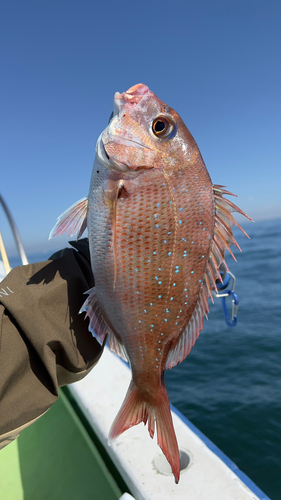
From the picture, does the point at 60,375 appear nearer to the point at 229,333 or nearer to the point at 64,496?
the point at 64,496

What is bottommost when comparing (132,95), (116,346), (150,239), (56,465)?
(56,465)

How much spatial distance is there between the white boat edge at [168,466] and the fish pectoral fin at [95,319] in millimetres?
1244

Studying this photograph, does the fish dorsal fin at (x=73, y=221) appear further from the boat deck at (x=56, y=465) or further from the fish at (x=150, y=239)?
the boat deck at (x=56, y=465)

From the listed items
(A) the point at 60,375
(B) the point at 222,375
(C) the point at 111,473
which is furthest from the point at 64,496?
(B) the point at 222,375

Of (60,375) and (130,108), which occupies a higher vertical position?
(130,108)

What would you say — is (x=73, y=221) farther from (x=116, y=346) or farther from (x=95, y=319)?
(x=116, y=346)

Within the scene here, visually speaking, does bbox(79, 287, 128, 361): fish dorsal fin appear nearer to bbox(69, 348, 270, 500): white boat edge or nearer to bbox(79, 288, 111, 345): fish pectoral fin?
bbox(79, 288, 111, 345): fish pectoral fin

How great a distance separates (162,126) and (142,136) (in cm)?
13

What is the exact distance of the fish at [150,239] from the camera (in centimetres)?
131

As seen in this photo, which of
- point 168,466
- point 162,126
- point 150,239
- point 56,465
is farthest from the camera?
point 56,465

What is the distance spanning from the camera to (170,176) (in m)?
1.35

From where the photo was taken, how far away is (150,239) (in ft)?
4.25

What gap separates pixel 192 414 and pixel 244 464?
4.30ft

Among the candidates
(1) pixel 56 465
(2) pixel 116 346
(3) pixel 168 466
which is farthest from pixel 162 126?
(1) pixel 56 465
